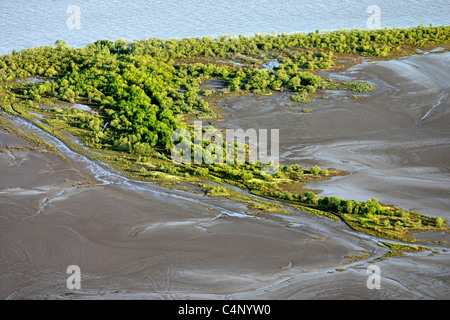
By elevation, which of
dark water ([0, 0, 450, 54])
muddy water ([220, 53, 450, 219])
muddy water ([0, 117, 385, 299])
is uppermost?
dark water ([0, 0, 450, 54])

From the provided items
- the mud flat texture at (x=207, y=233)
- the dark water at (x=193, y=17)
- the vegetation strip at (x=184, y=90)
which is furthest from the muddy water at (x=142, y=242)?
the dark water at (x=193, y=17)

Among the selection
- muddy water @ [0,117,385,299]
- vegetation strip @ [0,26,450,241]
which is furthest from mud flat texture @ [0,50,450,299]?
vegetation strip @ [0,26,450,241]

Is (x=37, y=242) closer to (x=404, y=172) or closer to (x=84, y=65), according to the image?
(x=404, y=172)

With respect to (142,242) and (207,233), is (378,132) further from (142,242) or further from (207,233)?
(142,242)

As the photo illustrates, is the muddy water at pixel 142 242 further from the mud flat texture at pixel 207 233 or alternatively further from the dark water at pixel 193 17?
the dark water at pixel 193 17

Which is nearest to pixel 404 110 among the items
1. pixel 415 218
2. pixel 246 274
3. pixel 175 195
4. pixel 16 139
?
pixel 415 218

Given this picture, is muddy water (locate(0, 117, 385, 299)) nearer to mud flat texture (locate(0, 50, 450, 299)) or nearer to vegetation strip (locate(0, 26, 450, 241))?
Result: mud flat texture (locate(0, 50, 450, 299))
